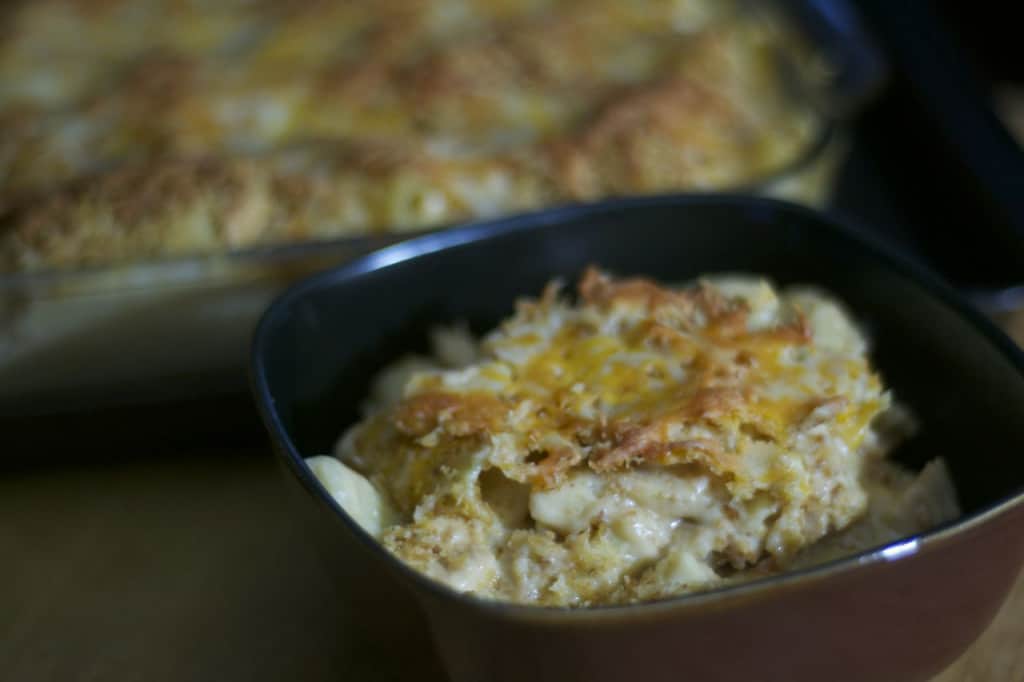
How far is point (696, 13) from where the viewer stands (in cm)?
161

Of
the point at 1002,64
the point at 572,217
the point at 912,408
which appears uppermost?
the point at 572,217

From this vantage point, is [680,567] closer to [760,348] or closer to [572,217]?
[760,348]

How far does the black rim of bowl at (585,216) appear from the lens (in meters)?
0.62

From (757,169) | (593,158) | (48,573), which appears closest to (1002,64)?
(757,169)

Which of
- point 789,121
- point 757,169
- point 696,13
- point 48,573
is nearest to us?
point 48,573

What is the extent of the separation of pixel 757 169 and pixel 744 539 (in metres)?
0.66

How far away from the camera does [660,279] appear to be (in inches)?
43.1

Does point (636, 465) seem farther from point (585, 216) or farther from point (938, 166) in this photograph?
point (938, 166)

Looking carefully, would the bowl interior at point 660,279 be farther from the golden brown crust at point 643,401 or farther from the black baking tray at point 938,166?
the black baking tray at point 938,166

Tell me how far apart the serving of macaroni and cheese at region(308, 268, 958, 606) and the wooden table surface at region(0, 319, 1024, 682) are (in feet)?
0.36

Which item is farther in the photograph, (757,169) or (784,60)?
(784,60)

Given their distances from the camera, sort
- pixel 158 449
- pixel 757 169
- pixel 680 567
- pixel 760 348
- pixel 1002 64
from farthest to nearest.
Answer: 1. pixel 1002 64
2. pixel 757 169
3. pixel 158 449
4. pixel 760 348
5. pixel 680 567

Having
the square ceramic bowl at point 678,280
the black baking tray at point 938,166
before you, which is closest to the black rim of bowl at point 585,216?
the square ceramic bowl at point 678,280

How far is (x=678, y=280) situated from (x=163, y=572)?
23.5 inches
